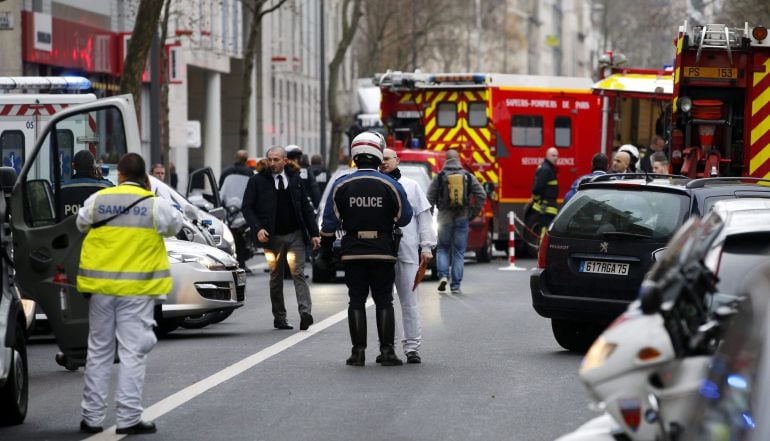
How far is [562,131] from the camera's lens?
31219 millimetres

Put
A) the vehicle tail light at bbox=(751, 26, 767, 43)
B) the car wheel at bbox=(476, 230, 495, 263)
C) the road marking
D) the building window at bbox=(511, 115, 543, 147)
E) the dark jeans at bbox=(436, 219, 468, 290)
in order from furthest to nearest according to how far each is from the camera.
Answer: the building window at bbox=(511, 115, 543, 147) < the car wheel at bbox=(476, 230, 495, 263) < the dark jeans at bbox=(436, 219, 468, 290) < the vehicle tail light at bbox=(751, 26, 767, 43) < the road marking

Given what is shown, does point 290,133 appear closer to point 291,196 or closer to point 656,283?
point 291,196

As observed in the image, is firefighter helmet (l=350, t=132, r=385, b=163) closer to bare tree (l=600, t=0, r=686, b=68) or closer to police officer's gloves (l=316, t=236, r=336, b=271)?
police officer's gloves (l=316, t=236, r=336, b=271)

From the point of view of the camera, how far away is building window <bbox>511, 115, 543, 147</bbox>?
101 feet

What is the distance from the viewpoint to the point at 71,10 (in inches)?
1417

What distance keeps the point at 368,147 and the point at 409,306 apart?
1.35m

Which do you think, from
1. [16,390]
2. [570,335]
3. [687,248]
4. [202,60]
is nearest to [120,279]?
[16,390]

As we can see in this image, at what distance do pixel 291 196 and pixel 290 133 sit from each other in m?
50.0

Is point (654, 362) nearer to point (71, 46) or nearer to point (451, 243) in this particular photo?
point (451, 243)

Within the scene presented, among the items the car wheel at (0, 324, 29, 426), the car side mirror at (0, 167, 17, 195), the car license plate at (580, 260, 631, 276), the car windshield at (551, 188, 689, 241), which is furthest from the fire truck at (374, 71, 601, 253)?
the car wheel at (0, 324, 29, 426)

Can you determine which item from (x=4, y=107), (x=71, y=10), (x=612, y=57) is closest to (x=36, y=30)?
(x=71, y=10)

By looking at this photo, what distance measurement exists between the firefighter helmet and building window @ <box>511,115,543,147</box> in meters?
18.1

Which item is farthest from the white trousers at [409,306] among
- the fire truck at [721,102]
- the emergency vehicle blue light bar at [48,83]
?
the fire truck at [721,102]

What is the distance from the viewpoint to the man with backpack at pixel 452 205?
21422 mm
